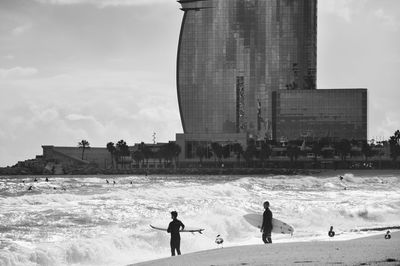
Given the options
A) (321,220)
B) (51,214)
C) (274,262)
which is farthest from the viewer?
(321,220)

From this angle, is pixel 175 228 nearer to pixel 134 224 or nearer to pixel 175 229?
pixel 175 229

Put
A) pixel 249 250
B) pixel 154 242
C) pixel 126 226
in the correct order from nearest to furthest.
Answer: pixel 249 250, pixel 154 242, pixel 126 226

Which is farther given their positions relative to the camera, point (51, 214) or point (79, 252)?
point (51, 214)

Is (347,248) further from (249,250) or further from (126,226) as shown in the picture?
(126,226)

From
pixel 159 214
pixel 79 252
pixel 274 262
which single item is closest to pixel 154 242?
pixel 79 252

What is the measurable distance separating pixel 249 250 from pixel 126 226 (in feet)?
55.9

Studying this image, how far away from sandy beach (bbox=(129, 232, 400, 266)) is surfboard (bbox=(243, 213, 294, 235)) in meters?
12.0

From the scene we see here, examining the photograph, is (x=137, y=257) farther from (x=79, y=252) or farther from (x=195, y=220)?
(x=195, y=220)

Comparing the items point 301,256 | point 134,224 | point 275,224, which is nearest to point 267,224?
point 275,224

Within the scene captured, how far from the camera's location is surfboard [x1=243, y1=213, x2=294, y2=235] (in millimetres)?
36281

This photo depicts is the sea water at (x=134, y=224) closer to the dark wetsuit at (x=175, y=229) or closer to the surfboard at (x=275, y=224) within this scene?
the surfboard at (x=275, y=224)

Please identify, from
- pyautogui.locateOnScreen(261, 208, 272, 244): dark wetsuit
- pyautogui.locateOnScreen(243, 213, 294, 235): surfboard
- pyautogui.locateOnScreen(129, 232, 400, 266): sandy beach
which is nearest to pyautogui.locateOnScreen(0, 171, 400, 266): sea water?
pyautogui.locateOnScreen(243, 213, 294, 235): surfboard

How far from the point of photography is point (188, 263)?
2080cm

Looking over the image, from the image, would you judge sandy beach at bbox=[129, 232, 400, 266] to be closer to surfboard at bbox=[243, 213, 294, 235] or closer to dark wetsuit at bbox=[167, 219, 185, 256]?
dark wetsuit at bbox=[167, 219, 185, 256]
